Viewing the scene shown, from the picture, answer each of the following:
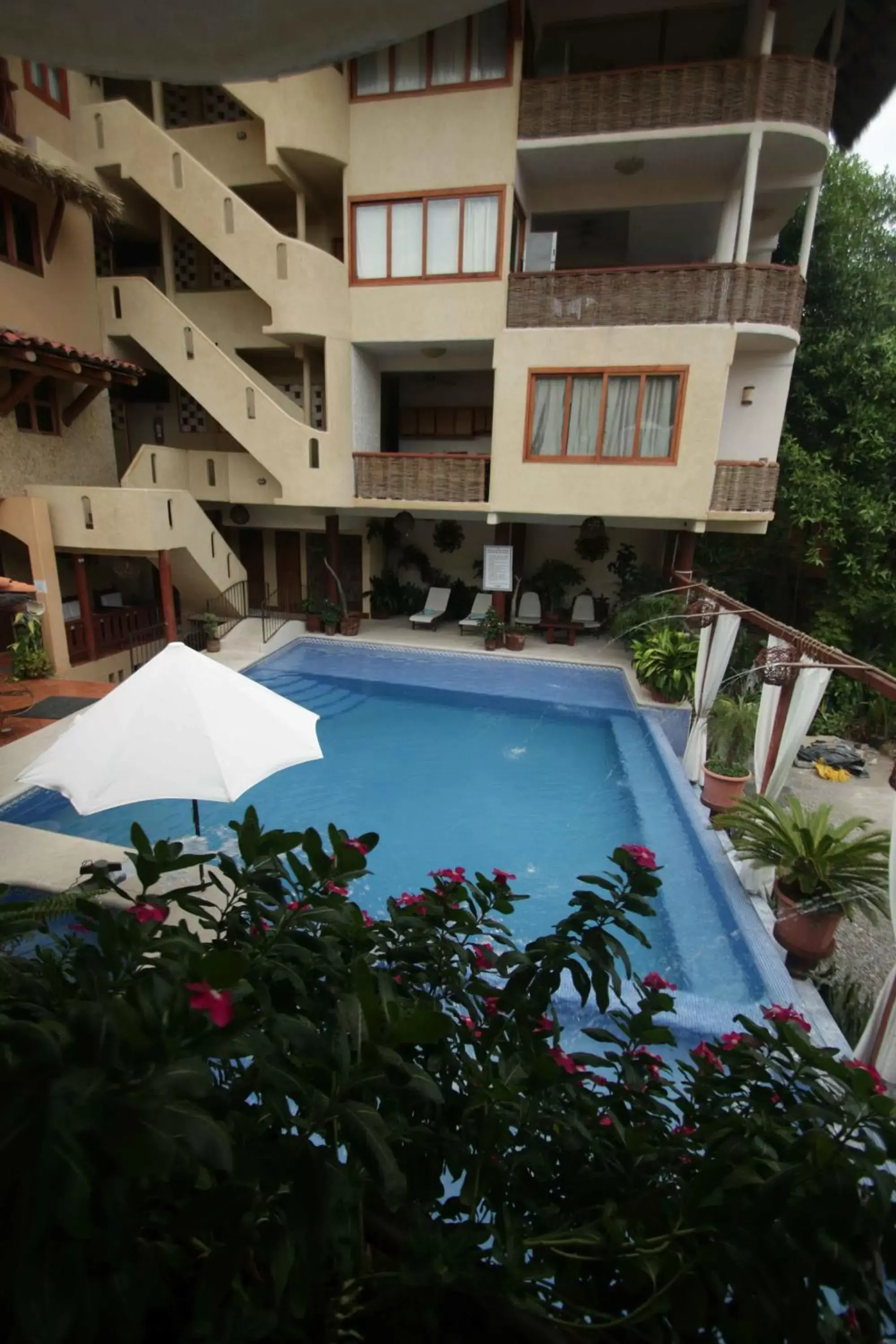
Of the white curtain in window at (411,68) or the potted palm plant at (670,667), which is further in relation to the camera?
the white curtain in window at (411,68)

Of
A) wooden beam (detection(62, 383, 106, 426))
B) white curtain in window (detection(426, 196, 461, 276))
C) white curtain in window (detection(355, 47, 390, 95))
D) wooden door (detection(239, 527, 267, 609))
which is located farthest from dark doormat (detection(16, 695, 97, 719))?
white curtain in window (detection(355, 47, 390, 95))

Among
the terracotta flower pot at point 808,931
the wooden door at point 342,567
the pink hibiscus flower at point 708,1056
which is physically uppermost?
the pink hibiscus flower at point 708,1056

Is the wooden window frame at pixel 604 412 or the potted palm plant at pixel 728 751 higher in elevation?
the wooden window frame at pixel 604 412

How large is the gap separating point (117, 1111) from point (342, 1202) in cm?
34

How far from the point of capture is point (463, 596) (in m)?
16.0

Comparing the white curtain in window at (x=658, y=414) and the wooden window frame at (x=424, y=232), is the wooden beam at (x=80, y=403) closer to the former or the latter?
the wooden window frame at (x=424, y=232)

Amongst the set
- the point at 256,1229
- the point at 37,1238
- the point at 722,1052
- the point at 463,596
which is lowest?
the point at 463,596

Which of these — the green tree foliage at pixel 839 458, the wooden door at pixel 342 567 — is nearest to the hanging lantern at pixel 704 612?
the green tree foliage at pixel 839 458

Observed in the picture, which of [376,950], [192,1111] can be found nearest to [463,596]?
[376,950]

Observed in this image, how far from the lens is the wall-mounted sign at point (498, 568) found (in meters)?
Result: 12.8

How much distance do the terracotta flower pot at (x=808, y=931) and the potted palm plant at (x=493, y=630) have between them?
8740 millimetres

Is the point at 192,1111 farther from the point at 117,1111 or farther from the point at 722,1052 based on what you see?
the point at 722,1052

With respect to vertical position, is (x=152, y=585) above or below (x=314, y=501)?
below

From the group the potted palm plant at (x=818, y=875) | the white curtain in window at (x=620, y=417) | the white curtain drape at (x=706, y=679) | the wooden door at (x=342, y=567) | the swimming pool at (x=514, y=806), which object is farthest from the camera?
the wooden door at (x=342, y=567)
